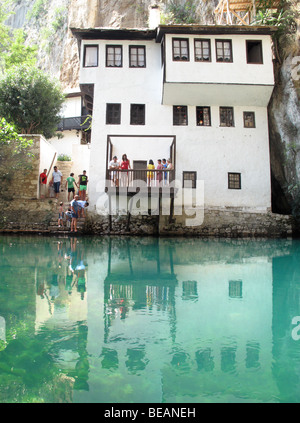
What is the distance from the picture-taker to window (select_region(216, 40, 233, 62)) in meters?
18.2

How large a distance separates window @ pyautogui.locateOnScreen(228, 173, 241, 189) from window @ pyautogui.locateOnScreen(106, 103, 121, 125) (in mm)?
6856

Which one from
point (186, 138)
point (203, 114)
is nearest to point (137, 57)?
point (203, 114)

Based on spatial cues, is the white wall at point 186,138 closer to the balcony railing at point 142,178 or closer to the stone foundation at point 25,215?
the balcony railing at point 142,178

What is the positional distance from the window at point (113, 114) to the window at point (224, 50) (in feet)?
19.4

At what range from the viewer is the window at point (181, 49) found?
59.3 ft

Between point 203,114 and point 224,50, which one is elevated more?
point 224,50

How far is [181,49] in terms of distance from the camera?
18.2 meters

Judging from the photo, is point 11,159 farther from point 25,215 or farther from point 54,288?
point 54,288

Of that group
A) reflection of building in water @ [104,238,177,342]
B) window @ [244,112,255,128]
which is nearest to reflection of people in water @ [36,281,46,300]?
reflection of building in water @ [104,238,177,342]

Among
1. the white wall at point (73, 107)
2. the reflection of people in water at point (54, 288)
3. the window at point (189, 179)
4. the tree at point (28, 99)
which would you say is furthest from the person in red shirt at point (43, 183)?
the white wall at point (73, 107)

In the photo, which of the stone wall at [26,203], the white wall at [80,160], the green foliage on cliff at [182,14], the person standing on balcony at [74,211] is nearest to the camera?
the person standing on balcony at [74,211]

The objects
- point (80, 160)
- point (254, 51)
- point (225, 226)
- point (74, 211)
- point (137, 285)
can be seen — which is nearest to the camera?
point (137, 285)

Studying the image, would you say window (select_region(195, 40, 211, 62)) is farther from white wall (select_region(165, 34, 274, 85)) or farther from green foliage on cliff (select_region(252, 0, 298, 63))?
green foliage on cliff (select_region(252, 0, 298, 63))
